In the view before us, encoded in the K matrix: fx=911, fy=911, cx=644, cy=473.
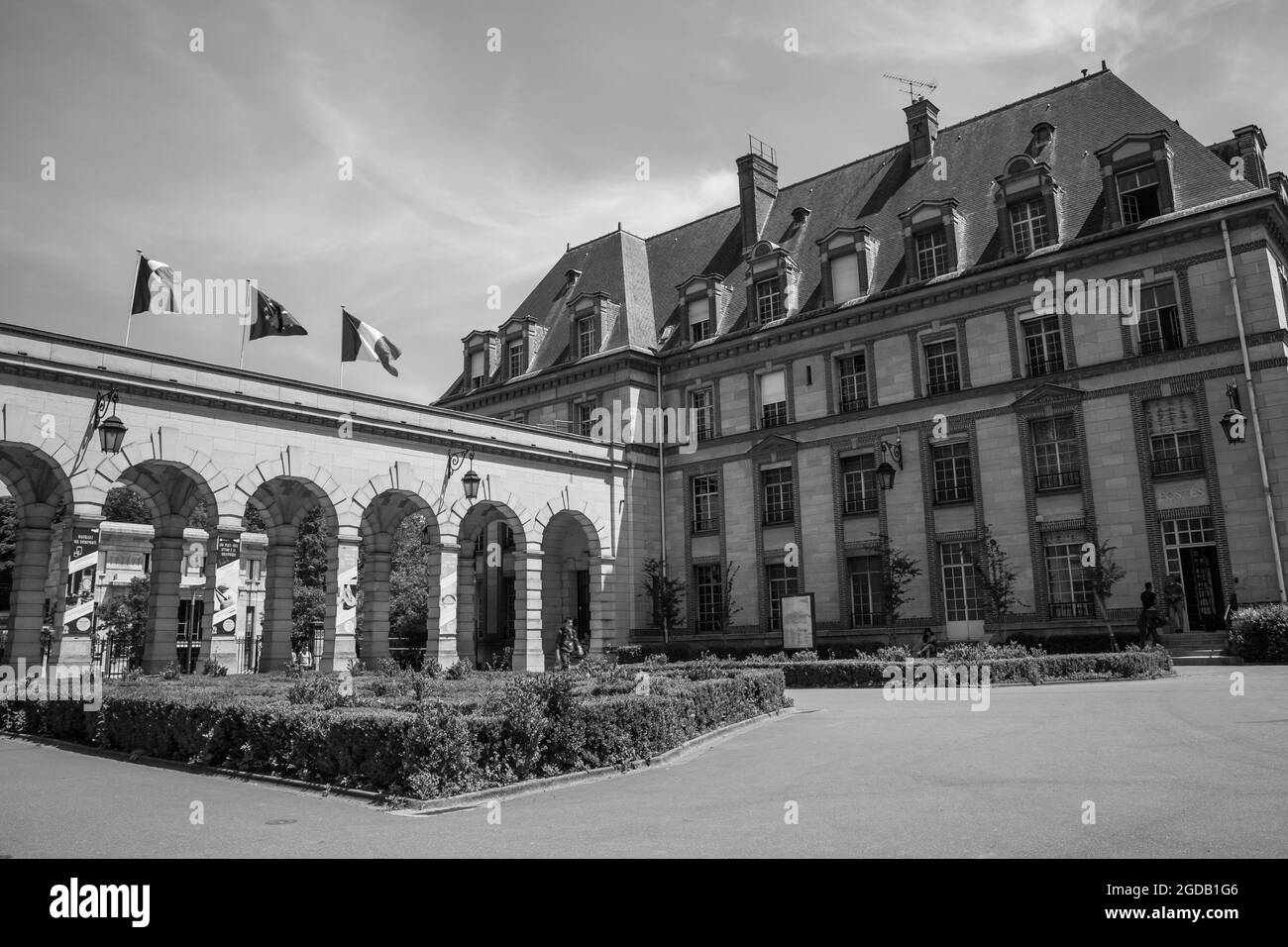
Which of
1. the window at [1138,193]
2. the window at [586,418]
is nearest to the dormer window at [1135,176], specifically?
the window at [1138,193]

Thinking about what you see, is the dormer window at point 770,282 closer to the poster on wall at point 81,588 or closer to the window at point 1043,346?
the window at point 1043,346

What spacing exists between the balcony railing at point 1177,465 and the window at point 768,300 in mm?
15813

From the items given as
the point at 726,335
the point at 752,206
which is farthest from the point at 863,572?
the point at 752,206

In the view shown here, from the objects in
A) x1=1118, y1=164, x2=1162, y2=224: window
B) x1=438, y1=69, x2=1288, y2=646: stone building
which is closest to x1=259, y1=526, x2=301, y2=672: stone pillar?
x1=438, y1=69, x2=1288, y2=646: stone building

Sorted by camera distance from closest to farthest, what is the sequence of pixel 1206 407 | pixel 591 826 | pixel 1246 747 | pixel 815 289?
pixel 591 826 → pixel 1246 747 → pixel 1206 407 → pixel 815 289

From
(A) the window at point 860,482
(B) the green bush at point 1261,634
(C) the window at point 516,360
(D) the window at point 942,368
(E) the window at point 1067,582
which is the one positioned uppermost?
(C) the window at point 516,360

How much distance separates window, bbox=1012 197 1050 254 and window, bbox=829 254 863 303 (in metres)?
6.11

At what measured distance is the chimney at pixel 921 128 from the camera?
39.4m

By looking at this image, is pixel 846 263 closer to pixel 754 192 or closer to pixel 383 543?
pixel 754 192

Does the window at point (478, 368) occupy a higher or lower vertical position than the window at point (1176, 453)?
higher

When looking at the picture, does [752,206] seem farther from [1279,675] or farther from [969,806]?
[969,806]
